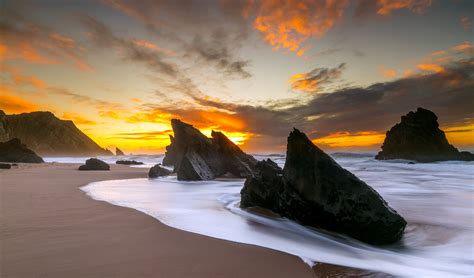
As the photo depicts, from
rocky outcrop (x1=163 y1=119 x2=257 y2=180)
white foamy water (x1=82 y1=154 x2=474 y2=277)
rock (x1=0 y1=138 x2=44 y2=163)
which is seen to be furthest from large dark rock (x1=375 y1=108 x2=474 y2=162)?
rock (x1=0 y1=138 x2=44 y2=163)

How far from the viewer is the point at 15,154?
35.3 meters

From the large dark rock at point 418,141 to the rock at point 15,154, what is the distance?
54.2 metres

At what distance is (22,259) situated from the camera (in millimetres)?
3191

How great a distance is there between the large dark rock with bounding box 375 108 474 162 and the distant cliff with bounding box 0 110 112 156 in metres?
135

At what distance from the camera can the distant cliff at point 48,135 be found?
478 ft

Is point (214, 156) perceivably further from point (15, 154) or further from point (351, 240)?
point (15, 154)

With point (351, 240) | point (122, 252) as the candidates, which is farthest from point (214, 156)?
point (122, 252)

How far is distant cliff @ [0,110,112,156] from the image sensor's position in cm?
14575

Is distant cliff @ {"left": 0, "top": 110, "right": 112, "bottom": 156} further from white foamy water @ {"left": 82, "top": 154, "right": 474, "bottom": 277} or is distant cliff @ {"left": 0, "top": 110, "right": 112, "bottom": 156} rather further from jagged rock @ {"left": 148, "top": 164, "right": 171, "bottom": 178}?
white foamy water @ {"left": 82, "top": 154, "right": 474, "bottom": 277}

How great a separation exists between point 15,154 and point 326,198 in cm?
4147

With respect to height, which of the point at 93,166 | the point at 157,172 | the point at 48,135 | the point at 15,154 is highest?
the point at 48,135

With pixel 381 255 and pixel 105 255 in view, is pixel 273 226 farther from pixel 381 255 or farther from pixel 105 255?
pixel 105 255

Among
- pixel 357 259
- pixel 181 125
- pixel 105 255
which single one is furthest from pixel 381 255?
pixel 181 125

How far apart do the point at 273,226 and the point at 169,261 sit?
2.80m
